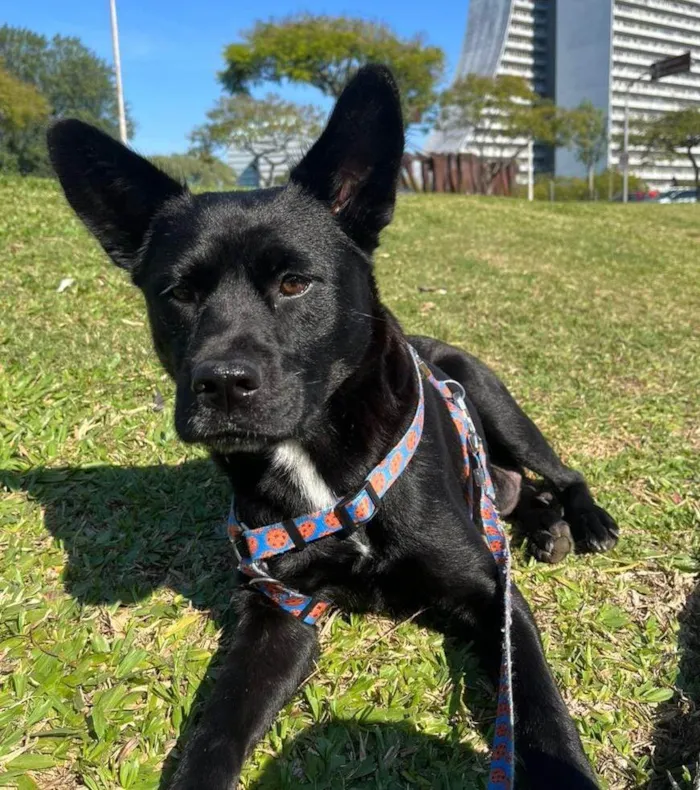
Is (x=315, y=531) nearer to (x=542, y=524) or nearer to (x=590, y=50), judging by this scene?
(x=542, y=524)

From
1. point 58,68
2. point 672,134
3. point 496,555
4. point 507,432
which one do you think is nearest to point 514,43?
point 672,134

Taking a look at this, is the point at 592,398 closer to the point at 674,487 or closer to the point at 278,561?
the point at 674,487

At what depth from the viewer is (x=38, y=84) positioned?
42.1 m

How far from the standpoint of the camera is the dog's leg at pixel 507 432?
319 centimetres

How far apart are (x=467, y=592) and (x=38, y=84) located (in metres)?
49.0

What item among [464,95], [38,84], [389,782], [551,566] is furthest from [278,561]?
[38,84]

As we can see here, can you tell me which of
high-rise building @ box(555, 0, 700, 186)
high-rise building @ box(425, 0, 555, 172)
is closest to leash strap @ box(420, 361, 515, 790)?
high-rise building @ box(425, 0, 555, 172)

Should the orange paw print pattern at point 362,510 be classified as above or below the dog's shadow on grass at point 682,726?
above

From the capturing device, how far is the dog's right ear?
2.28m

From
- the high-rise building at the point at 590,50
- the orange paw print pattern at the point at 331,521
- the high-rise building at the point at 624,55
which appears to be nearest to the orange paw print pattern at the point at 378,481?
the orange paw print pattern at the point at 331,521

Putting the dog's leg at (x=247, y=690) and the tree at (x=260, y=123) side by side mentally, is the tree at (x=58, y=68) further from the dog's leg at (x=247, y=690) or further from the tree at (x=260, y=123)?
the dog's leg at (x=247, y=690)

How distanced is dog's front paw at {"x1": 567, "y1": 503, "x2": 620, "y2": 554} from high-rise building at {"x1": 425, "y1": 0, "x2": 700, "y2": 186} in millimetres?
77422

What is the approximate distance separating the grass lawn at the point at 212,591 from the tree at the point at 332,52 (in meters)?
37.8

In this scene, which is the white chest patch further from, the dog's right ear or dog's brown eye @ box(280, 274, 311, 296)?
the dog's right ear
